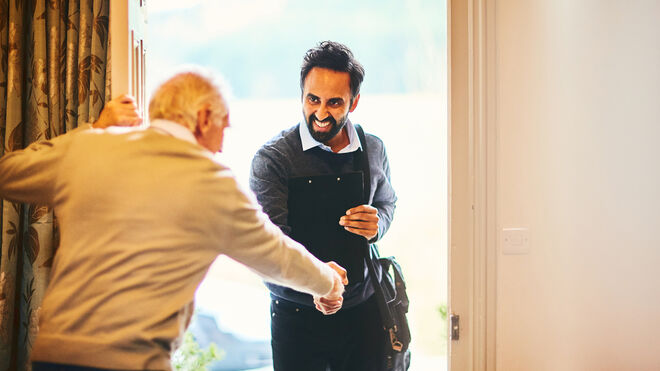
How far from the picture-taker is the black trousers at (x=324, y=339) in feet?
6.11

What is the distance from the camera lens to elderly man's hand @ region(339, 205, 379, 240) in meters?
1.93

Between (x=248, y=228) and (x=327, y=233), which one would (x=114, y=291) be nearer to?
(x=248, y=228)

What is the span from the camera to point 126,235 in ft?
3.47

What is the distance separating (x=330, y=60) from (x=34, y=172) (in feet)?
3.62

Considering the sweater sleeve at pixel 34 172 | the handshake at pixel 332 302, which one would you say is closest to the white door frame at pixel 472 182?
the handshake at pixel 332 302

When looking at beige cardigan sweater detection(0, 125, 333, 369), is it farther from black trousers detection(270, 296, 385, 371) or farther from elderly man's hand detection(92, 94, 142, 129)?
black trousers detection(270, 296, 385, 371)

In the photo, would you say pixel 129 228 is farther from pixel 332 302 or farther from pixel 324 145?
pixel 324 145

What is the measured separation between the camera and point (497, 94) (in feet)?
6.64

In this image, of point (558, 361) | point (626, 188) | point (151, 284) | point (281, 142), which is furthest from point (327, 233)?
point (626, 188)

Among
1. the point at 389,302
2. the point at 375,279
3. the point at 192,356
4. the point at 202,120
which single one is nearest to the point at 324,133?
the point at 375,279

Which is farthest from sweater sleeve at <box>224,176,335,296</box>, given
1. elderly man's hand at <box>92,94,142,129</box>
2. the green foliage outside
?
the green foliage outside

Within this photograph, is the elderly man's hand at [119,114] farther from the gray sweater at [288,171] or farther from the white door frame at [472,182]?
the white door frame at [472,182]

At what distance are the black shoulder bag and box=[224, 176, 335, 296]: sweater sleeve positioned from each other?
62 centimetres

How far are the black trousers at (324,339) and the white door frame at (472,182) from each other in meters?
0.37
